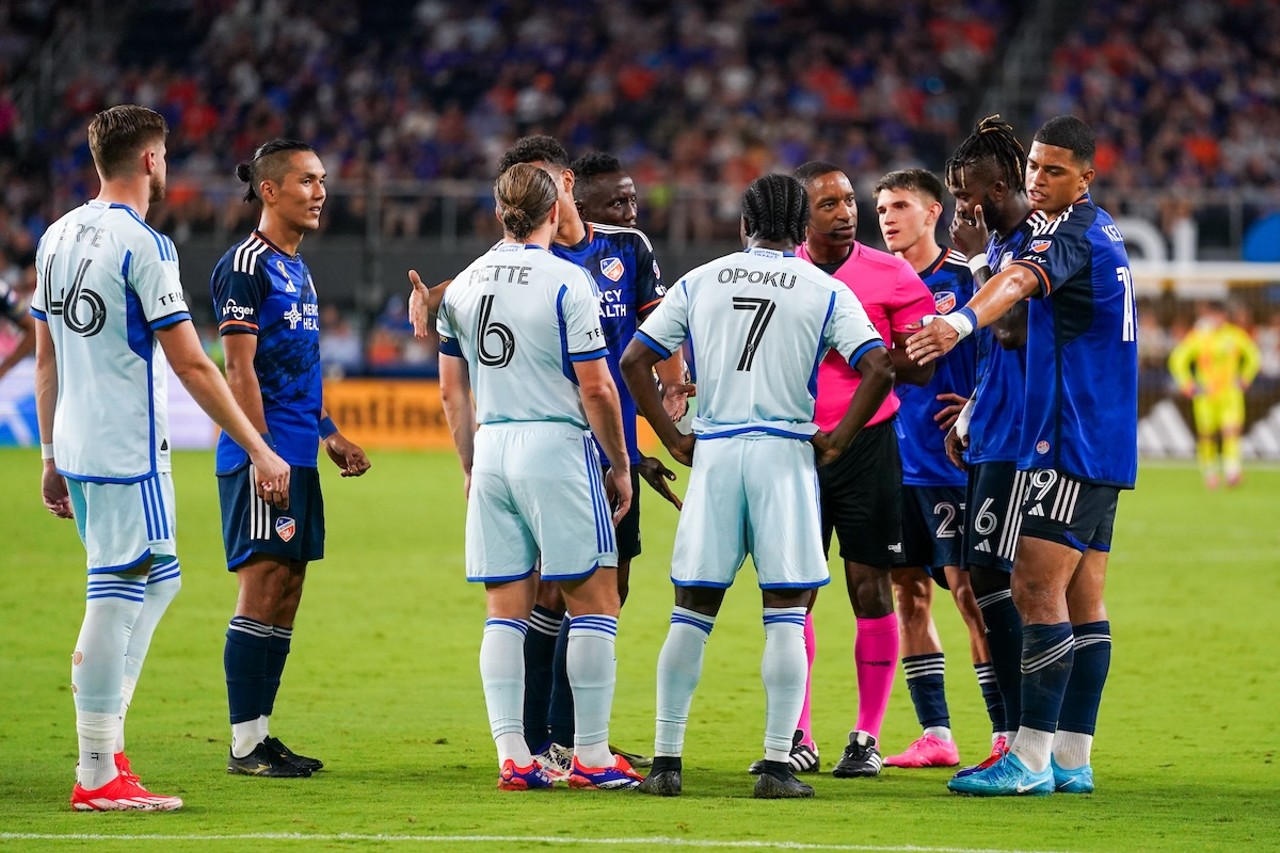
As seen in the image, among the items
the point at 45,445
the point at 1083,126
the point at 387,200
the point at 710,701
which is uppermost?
the point at 387,200

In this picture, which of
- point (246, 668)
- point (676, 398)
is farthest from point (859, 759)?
point (246, 668)

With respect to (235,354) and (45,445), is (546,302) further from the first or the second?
(45,445)

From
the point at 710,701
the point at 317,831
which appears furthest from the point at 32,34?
the point at 317,831

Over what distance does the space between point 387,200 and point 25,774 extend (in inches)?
791

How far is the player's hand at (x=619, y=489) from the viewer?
6496mm

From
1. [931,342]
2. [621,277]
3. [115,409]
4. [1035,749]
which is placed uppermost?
[621,277]

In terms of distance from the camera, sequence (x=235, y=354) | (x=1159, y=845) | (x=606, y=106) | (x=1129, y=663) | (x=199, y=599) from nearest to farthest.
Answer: (x=1159, y=845), (x=235, y=354), (x=1129, y=663), (x=199, y=599), (x=606, y=106)

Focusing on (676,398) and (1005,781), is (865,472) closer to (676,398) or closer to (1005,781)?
(676,398)

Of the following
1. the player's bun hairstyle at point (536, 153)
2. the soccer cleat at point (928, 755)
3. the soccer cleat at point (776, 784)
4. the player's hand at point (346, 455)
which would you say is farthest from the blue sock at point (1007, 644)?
the player's hand at point (346, 455)

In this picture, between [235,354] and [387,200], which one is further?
[387,200]

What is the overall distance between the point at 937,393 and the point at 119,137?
355 cm

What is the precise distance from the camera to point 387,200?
85.7ft

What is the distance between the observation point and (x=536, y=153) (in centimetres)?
699

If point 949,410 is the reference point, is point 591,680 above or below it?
below
